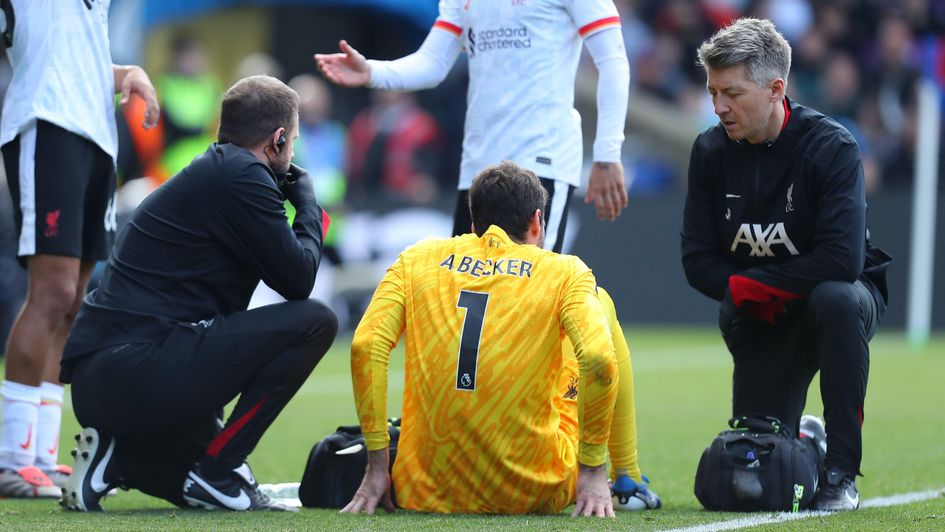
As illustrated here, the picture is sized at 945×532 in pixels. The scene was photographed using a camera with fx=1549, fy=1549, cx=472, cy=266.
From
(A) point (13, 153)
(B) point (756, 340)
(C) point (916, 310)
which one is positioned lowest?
(C) point (916, 310)

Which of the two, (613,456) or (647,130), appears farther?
(647,130)

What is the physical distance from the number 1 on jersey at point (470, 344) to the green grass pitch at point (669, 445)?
17.2 inches

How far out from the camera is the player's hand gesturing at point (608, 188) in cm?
613

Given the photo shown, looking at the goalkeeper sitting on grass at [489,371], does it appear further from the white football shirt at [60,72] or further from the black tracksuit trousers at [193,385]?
the white football shirt at [60,72]

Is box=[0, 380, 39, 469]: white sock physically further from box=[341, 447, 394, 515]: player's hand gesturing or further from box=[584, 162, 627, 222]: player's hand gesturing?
box=[584, 162, 627, 222]: player's hand gesturing

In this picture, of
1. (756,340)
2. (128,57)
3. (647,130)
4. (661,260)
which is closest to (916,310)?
(661,260)

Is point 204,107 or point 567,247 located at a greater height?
point 204,107

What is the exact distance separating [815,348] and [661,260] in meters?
10.6

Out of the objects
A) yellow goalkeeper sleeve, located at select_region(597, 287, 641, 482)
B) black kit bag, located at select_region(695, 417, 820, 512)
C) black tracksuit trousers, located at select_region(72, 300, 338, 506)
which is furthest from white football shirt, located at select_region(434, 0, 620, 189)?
black kit bag, located at select_region(695, 417, 820, 512)

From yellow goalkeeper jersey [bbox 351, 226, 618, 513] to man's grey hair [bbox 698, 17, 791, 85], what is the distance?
92 centimetres

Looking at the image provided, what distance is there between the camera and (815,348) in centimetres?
565

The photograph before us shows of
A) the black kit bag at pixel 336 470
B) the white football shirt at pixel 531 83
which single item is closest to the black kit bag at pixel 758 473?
the black kit bag at pixel 336 470

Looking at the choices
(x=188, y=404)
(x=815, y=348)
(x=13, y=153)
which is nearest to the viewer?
(x=188, y=404)

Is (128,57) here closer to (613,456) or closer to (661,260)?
(661,260)
